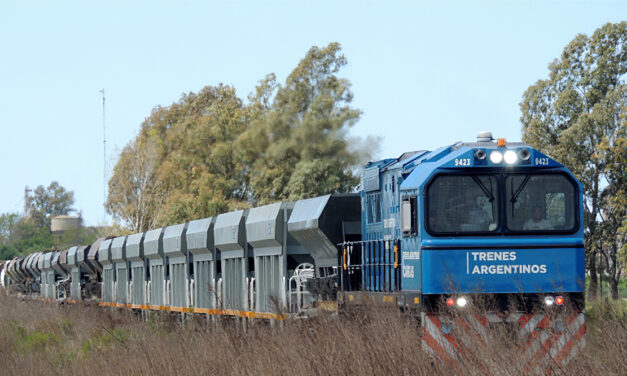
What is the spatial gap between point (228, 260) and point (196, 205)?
36337 millimetres

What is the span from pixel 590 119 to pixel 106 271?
62.5ft

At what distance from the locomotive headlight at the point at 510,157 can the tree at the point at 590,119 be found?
20.4 metres

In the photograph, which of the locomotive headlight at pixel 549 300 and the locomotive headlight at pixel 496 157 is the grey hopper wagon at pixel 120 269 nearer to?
the locomotive headlight at pixel 496 157

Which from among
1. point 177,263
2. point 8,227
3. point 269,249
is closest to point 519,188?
point 269,249

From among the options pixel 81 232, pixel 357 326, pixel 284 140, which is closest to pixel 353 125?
pixel 284 140

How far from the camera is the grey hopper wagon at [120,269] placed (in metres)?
34.9

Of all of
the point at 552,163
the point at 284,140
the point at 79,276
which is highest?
the point at 284,140

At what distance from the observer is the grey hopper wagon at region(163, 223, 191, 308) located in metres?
26.9

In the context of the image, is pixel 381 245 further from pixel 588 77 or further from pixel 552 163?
pixel 588 77

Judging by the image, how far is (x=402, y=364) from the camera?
9.51 m

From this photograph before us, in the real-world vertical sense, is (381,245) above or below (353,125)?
below

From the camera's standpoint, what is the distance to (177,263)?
28.0 meters

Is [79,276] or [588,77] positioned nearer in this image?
[588,77]

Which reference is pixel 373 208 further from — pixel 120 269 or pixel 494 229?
pixel 120 269
